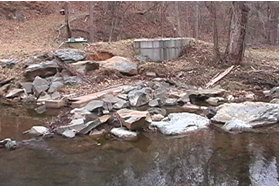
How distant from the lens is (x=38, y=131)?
23.7ft

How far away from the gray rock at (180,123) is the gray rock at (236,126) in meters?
0.45

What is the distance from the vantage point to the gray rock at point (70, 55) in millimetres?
12070

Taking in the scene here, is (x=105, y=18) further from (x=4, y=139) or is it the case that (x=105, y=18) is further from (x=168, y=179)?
(x=168, y=179)

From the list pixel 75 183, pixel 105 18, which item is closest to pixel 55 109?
pixel 75 183

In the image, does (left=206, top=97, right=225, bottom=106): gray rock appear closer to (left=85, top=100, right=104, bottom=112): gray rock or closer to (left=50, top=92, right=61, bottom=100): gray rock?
(left=85, top=100, right=104, bottom=112): gray rock

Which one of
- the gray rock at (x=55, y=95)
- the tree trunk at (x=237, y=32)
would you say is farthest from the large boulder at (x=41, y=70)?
the tree trunk at (x=237, y=32)

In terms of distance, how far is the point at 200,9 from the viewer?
74.4ft

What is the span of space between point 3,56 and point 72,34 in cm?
515

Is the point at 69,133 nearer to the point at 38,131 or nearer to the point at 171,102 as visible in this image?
the point at 38,131

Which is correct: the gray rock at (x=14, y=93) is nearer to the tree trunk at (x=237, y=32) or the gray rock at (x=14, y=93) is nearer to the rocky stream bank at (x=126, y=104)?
the rocky stream bank at (x=126, y=104)

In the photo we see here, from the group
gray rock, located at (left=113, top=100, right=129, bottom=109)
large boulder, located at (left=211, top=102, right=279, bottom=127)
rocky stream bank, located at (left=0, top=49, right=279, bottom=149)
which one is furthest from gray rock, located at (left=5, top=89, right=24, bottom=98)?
large boulder, located at (left=211, top=102, right=279, bottom=127)

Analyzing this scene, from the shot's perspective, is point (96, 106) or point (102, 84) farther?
point (102, 84)

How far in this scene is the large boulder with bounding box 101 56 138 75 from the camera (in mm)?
11867

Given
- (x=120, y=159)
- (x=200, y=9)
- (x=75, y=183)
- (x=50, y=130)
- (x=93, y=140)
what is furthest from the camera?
(x=200, y=9)
